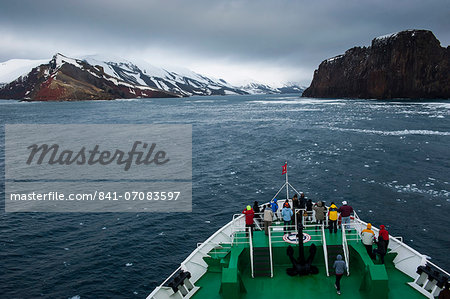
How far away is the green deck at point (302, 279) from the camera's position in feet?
44.1

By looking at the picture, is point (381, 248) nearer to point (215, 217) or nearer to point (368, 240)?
point (368, 240)

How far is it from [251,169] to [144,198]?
17059 millimetres

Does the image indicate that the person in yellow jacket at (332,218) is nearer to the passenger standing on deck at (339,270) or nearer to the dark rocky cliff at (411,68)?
the passenger standing on deck at (339,270)

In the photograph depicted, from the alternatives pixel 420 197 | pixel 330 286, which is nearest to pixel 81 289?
pixel 330 286

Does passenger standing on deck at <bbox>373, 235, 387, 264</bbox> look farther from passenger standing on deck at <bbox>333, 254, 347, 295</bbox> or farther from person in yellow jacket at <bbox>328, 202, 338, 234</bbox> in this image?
passenger standing on deck at <bbox>333, 254, 347, 295</bbox>

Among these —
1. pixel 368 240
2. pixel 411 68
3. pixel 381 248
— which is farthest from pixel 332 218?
pixel 411 68

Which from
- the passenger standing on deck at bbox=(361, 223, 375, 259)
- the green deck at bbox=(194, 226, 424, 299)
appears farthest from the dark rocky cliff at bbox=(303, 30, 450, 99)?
the green deck at bbox=(194, 226, 424, 299)

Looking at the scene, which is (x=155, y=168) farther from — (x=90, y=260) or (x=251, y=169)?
(x=90, y=260)

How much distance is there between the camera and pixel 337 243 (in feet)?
54.0

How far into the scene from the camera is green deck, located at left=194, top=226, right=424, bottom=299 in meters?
13.4

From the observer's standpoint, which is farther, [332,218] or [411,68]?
[411,68]

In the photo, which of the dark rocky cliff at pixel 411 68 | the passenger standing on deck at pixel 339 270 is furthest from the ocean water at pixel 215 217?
the dark rocky cliff at pixel 411 68

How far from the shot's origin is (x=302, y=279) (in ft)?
49.6

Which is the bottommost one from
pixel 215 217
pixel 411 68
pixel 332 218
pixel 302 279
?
pixel 215 217
